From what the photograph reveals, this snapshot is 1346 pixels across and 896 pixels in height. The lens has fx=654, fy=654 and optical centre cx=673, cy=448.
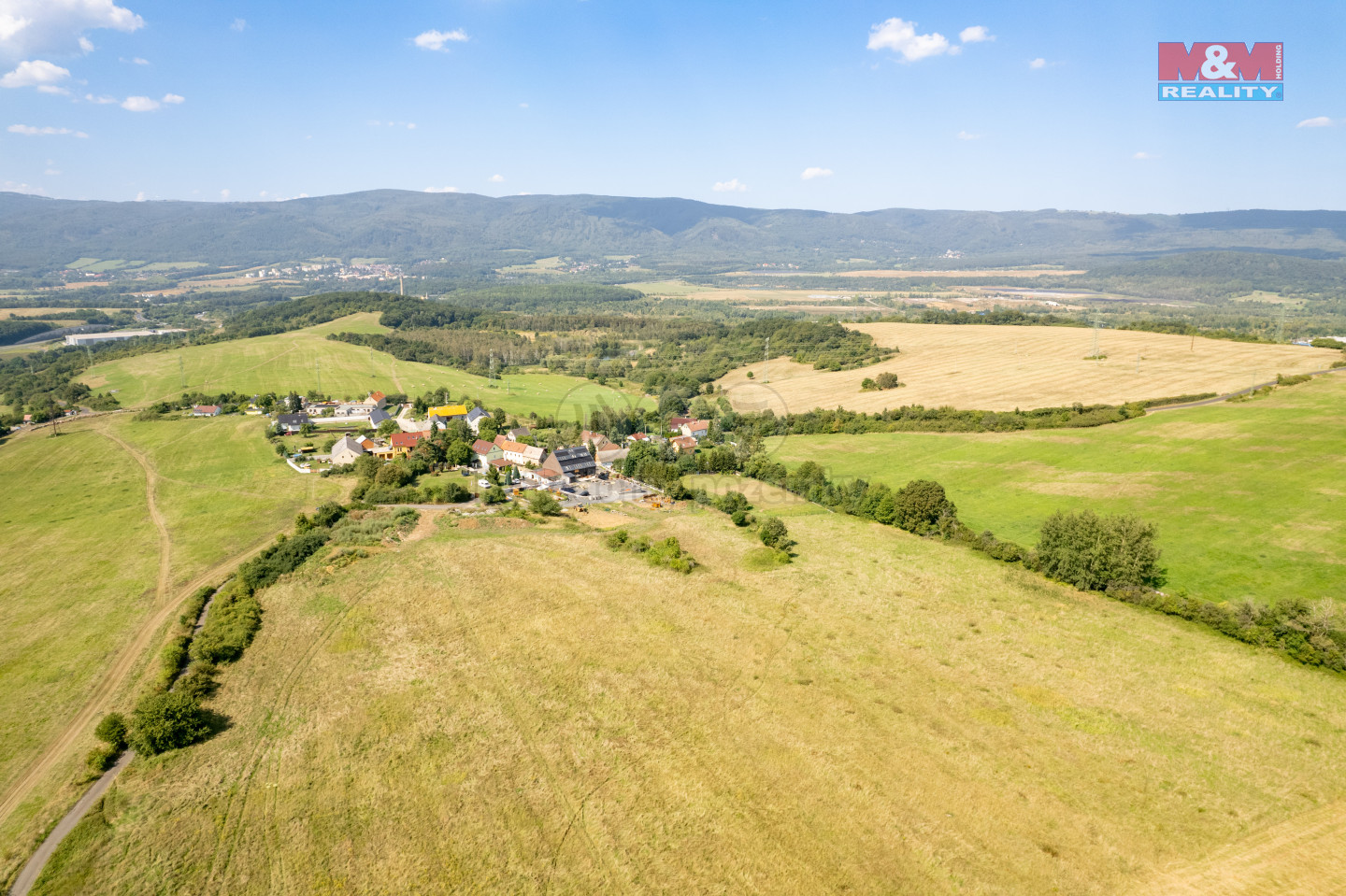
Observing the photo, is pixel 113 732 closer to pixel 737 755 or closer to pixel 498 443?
pixel 737 755

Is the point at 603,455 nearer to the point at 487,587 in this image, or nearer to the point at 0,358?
the point at 487,587

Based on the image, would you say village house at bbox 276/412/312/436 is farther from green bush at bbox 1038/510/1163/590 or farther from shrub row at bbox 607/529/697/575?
green bush at bbox 1038/510/1163/590

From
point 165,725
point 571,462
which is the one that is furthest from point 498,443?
point 165,725

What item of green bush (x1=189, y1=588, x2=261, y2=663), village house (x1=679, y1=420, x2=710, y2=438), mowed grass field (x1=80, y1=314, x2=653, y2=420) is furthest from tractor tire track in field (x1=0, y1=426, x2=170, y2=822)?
mowed grass field (x1=80, y1=314, x2=653, y2=420)

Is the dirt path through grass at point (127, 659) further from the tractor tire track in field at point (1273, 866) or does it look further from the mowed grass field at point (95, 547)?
the tractor tire track in field at point (1273, 866)

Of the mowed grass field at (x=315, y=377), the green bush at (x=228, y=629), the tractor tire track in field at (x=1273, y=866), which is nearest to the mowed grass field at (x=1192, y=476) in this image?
the tractor tire track in field at (x=1273, y=866)

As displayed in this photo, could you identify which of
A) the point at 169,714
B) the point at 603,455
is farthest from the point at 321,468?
the point at 169,714
